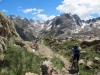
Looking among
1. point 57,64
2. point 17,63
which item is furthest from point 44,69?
point 57,64

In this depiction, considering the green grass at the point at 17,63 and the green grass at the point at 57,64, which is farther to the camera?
the green grass at the point at 57,64

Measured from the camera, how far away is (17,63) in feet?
72.4

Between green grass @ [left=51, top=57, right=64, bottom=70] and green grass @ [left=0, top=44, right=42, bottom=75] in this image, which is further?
green grass @ [left=51, top=57, right=64, bottom=70]

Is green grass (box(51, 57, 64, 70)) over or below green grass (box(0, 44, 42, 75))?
below

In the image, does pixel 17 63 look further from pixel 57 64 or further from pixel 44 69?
pixel 57 64

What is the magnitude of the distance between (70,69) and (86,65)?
84.4 inches

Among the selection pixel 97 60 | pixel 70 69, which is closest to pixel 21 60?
pixel 70 69

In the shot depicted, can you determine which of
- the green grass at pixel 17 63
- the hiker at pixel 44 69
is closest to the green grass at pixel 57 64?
the green grass at pixel 17 63

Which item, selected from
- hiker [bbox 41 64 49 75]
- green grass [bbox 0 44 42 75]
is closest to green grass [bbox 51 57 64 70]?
green grass [bbox 0 44 42 75]

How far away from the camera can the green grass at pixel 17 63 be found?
68.6 feet

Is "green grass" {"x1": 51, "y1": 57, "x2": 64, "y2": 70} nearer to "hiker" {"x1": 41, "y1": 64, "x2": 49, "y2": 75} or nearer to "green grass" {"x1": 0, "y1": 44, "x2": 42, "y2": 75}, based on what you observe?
"green grass" {"x1": 0, "y1": 44, "x2": 42, "y2": 75}

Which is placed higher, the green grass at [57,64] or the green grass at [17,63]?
the green grass at [17,63]

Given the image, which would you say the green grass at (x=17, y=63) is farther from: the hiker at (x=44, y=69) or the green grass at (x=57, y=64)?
the green grass at (x=57, y=64)

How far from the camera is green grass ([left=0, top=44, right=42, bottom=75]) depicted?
20.9 m
